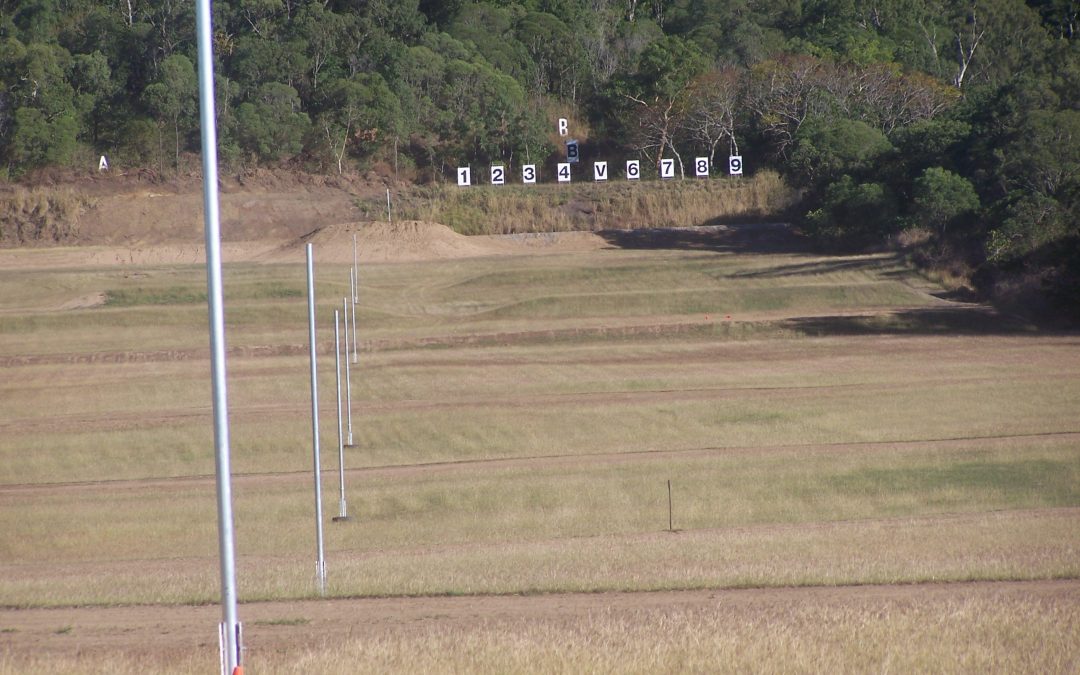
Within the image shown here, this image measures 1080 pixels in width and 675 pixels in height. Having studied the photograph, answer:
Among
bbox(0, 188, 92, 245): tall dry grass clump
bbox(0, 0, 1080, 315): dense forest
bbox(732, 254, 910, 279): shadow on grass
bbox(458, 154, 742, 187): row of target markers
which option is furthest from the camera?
bbox(458, 154, 742, 187): row of target markers

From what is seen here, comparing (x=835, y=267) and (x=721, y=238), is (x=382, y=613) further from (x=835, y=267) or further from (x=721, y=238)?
(x=721, y=238)

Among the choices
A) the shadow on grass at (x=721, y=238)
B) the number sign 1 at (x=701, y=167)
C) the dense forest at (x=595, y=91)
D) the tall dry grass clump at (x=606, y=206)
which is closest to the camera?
the dense forest at (x=595, y=91)

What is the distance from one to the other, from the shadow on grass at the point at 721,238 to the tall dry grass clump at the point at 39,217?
35.9 m

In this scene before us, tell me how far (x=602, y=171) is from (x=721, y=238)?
19.3 m

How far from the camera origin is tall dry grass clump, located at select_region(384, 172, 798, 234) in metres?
77.9

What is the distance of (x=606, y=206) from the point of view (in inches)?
3120

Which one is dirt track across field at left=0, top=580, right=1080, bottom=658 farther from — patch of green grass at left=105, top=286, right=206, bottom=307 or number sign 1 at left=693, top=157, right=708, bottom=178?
number sign 1 at left=693, top=157, right=708, bottom=178

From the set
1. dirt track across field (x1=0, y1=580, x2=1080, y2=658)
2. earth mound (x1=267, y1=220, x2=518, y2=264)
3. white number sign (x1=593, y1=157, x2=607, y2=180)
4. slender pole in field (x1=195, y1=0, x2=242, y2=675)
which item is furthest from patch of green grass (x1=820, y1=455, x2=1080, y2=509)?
white number sign (x1=593, y1=157, x2=607, y2=180)

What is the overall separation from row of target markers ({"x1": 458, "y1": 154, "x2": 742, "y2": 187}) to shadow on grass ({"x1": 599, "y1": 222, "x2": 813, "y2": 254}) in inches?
442

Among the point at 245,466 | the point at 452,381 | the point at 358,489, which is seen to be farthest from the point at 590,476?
the point at 452,381

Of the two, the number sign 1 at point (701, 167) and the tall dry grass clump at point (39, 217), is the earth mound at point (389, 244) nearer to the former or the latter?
the tall dry grass clump at point (39, 217)

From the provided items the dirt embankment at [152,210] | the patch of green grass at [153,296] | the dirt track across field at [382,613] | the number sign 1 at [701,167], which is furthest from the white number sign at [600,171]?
the dirt track across field at [382,613]

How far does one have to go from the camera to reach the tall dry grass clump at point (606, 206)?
77.9 m

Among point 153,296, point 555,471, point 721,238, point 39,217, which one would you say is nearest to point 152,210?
point 39,217
